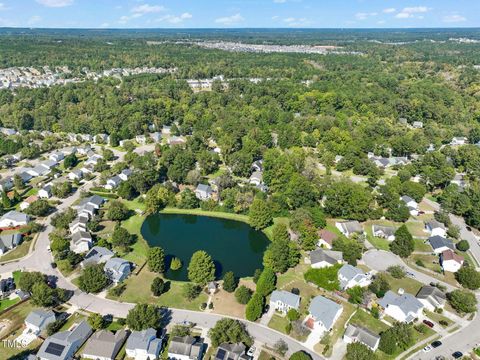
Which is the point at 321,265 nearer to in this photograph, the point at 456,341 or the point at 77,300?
the point at 456,341

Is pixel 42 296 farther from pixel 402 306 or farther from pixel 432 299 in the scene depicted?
pixel 432 299

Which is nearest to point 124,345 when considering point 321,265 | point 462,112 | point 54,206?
point 321,265

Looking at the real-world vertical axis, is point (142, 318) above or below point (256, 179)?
above

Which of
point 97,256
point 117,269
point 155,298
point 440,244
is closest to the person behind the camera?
point 155,298

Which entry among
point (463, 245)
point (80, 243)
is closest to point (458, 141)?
point (463, 245)

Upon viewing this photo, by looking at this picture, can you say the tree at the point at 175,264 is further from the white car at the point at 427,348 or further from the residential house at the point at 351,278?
the white car at the point at 427,348

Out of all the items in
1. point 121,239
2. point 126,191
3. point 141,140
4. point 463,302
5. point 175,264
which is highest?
point 141,140
